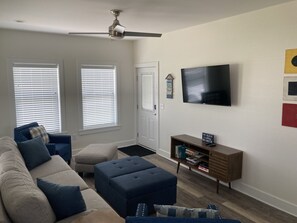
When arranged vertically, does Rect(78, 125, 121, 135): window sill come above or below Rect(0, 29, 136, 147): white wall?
below

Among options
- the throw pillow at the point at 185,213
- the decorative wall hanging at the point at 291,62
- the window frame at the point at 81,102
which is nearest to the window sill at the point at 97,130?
the window frame at the point at 81,102

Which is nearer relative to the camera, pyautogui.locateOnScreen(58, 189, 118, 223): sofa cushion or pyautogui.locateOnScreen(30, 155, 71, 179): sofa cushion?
pyautogui.locateOnScreen(58, 189, 118, 223): sofa cushion

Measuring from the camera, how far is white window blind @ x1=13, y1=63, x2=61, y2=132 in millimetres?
4742

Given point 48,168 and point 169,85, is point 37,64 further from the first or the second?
point 169,85

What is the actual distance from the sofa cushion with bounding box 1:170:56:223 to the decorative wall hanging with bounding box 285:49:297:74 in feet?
9.89

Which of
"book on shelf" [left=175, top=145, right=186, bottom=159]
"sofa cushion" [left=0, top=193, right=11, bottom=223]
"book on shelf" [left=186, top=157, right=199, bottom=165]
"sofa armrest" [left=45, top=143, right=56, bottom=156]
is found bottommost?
"book on shelf" [left=186, top=157, right=199, bottom=165]

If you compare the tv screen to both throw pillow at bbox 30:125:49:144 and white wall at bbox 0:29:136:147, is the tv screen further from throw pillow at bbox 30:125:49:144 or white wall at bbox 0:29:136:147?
throw pillow at bbox 30:125:49:144

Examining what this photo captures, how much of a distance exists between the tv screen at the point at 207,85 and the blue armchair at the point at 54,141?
2.40 meters

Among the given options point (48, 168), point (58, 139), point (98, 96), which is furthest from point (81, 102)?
point (48, 168)

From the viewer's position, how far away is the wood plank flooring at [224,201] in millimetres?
3031

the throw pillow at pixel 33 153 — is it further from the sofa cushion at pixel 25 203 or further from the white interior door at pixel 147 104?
the white interior door at pixel 147 104

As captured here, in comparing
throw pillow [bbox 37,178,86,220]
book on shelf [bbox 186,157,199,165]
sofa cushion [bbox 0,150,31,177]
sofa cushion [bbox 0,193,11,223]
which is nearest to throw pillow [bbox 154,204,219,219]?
throw pillow [bbox 37,178,86,220]

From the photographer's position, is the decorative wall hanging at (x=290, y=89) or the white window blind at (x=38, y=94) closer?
the decorative wall hanging at (x=290, y=89)

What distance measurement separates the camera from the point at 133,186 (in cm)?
284
